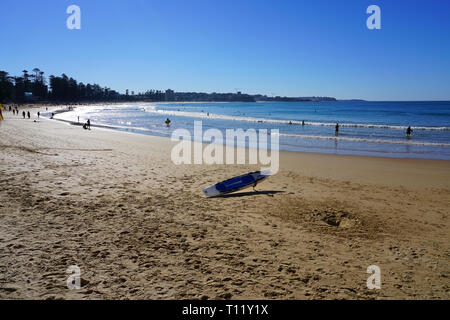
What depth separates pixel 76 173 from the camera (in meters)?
11.0

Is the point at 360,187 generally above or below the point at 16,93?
below

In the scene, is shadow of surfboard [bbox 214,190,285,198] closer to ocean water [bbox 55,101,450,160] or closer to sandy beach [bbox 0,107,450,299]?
sandy beach [bbox 0,107,450,299]

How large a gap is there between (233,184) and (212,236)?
361 centimetres

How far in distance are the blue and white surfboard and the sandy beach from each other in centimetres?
29

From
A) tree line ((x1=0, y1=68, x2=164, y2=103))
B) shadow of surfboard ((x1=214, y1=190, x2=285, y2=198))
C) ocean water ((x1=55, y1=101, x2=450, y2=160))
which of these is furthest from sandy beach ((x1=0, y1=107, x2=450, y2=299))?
tree line ((x1=0, y1=68, x2=164, y2=103))

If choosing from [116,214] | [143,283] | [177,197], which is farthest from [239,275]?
[177,197]

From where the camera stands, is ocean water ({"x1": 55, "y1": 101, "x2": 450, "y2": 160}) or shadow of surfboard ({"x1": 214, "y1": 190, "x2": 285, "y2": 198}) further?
ocean water ({"x1": 55, "y1": 101, "x2": 450, "y2": 160})

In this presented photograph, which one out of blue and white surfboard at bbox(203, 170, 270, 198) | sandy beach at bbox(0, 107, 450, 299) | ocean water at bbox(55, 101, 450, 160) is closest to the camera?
sandy beach at bbox(0, 107, 450, 299)

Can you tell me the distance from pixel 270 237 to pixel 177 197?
12.5 feet

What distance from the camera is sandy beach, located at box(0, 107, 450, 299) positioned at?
4.42 metres

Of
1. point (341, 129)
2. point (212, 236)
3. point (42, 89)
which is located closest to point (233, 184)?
point (212, 236)

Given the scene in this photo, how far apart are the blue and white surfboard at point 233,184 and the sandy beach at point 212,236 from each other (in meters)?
0.29

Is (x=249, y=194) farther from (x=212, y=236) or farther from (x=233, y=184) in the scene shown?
(x=212, y=236)
